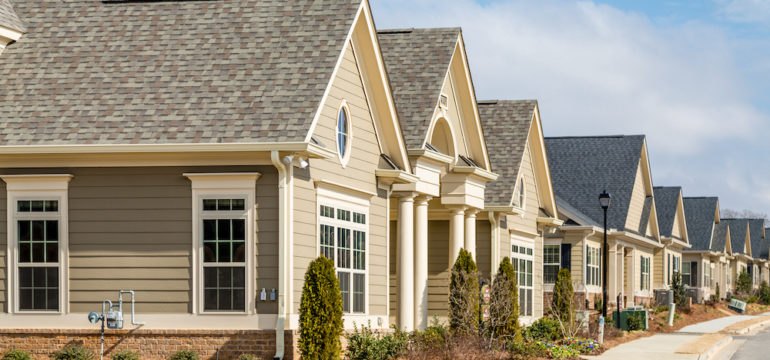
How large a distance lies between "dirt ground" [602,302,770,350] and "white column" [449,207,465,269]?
495cm

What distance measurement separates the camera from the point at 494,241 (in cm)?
3125

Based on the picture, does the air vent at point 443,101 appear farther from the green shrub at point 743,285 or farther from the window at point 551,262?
the green shrub at point 743,285

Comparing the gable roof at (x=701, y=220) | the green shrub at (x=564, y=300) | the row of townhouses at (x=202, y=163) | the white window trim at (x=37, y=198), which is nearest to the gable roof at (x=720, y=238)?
the gable roof at (x=701, y=220)

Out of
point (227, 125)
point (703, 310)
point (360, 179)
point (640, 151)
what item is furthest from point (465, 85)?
point (703, 310)

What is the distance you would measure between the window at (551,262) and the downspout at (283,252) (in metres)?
26.5

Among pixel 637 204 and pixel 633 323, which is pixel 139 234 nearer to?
pixel 633 323

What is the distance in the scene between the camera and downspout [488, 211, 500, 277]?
102 ft

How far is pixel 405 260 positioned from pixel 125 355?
777cm

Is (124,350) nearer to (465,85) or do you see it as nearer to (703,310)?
(465,85)

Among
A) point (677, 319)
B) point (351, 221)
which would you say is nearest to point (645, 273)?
point (677, 319)

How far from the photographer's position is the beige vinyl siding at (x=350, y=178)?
64.4 ft

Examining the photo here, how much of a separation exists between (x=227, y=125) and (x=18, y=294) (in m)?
4.86

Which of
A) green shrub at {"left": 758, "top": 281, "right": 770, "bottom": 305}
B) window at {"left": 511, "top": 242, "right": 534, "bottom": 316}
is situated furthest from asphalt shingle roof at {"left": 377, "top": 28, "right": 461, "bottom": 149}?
green shrub at {"left": 758, "top": 281, "right": 770, "bottom": 305}

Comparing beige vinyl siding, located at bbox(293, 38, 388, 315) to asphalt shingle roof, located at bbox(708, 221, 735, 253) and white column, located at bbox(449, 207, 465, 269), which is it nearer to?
white column, located at bbox(449, 207, 465, 269)
